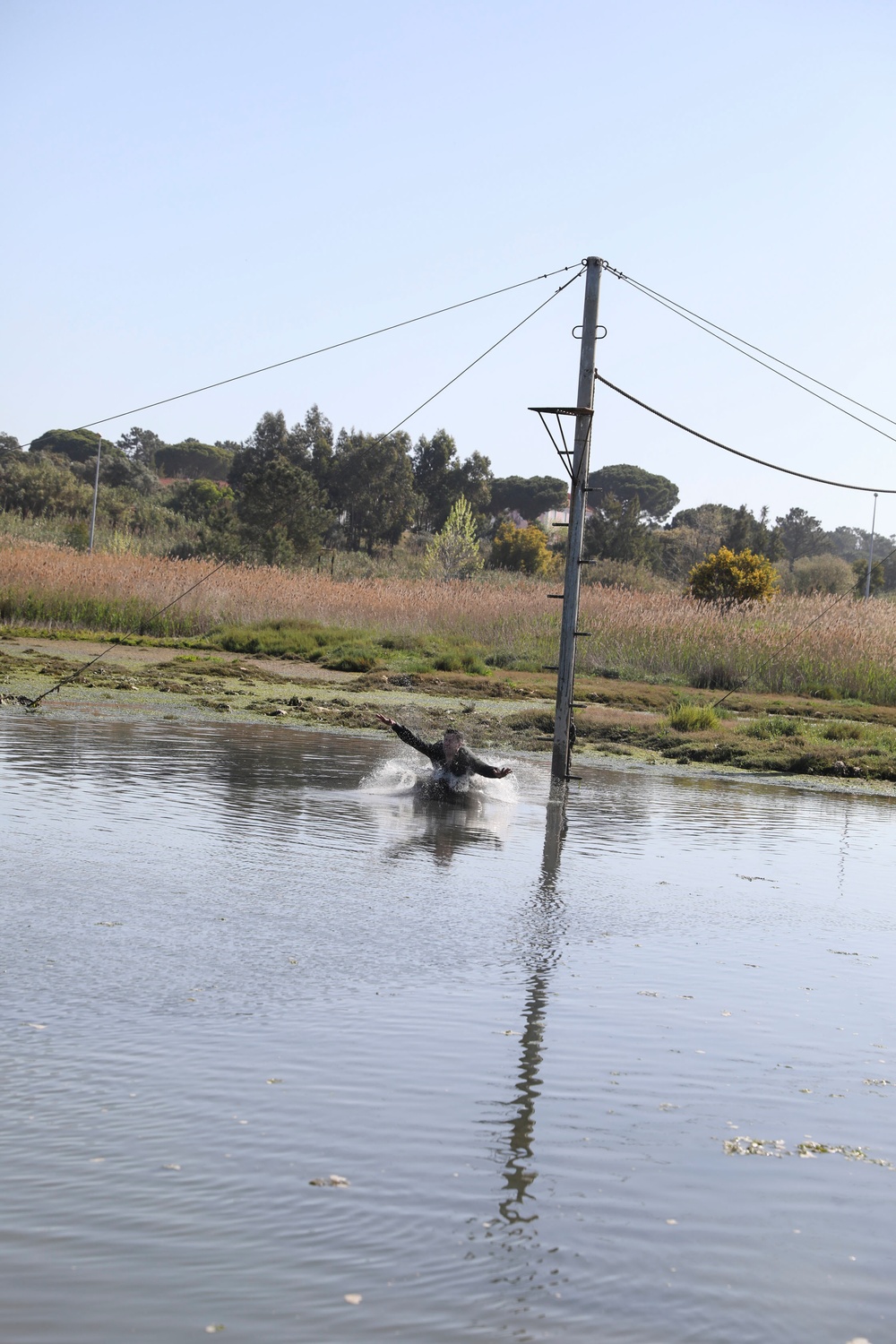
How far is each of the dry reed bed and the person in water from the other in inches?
627

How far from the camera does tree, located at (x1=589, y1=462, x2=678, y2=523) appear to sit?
102438 mm

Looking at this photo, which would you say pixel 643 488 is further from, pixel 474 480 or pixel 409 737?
pixel 409 737

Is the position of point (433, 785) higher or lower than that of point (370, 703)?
lower

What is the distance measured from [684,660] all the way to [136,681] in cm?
1308

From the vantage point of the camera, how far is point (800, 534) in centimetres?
10900

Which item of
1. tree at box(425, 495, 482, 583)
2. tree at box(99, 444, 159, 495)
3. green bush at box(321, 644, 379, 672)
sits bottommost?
green bush at box(321, 644, 379, 672)

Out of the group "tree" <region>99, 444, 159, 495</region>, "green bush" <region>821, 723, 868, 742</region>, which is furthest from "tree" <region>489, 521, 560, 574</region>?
"green bush" <region>821, 723, 868, 742</region>

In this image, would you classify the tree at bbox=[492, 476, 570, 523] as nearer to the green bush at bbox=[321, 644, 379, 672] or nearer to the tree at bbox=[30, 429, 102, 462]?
the tree at bbox=[30, 429, 102, 462]

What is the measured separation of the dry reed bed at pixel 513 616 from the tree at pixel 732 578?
9038 millimetres

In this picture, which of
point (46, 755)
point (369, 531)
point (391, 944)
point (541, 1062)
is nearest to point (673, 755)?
point (46, 755)

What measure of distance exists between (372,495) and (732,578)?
3385cm

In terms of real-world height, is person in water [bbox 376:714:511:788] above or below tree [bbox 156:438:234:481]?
below

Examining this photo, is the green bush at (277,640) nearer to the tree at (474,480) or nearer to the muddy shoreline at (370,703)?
the muddy shoreline at (370,703)

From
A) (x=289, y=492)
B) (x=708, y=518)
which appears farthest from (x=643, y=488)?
(x=289, y=492)
